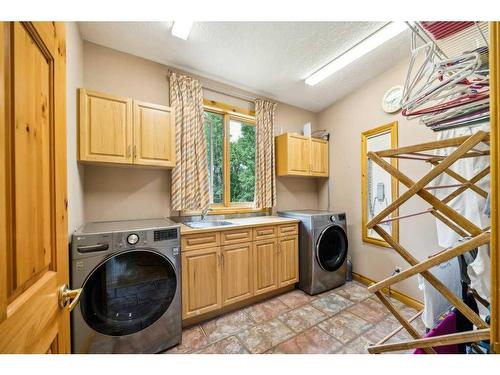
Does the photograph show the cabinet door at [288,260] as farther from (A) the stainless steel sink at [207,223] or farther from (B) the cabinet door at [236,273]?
(A) the stainless steel sink at [207,223]

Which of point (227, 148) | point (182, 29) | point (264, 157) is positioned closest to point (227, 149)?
point (227, 148)

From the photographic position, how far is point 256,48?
204cm

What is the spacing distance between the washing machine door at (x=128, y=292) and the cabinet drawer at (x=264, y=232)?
938mm

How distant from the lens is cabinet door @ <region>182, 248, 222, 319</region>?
1.83 meters

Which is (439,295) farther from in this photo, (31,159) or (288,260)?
(31,159)

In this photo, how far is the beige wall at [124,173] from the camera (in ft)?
6.30

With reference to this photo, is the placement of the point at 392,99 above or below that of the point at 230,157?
above

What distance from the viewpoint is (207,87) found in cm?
252

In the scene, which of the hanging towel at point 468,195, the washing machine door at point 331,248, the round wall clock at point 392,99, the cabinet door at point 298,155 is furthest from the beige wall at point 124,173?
the hanging towel at point 468,195

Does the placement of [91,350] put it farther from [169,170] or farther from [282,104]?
[282,104]

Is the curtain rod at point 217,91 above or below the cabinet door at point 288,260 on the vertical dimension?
above

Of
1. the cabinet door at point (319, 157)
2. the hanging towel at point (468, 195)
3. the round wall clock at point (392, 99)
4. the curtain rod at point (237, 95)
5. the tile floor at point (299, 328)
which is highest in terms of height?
the curtain rod at point (237, 95)

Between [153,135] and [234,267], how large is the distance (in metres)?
1.56
